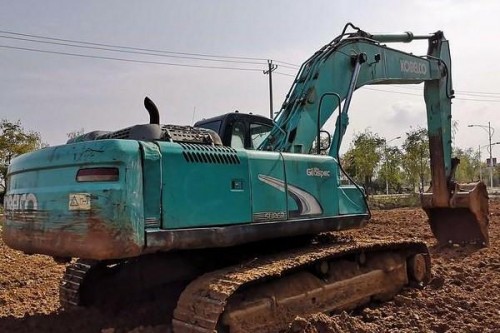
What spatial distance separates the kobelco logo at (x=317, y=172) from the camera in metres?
5.42

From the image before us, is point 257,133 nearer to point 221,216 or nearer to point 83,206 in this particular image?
point 221,216

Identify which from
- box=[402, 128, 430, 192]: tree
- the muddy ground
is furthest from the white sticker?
box=[402, 128, 430, 192]: tree

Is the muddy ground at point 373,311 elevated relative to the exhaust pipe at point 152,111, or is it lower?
lower

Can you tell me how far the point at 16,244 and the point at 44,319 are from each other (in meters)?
1.21

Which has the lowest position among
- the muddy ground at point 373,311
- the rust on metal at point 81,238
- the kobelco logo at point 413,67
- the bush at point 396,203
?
the muddy ground at point 373,311

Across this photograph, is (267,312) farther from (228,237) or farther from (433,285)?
(433,285)

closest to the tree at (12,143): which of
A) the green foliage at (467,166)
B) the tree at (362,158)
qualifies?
the tree at (362,158)

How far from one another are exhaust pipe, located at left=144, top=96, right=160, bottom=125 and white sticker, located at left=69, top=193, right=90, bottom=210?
3.37ft

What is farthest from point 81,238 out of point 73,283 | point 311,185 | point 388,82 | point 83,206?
point 388,82

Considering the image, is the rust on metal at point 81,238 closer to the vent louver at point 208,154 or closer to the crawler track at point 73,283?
the vent louver at point 208,154

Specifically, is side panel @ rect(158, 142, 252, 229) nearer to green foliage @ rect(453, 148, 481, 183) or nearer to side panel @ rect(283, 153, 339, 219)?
side panel @ rect(283, 153, 339, 219)

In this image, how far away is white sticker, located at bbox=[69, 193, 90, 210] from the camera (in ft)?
12.8


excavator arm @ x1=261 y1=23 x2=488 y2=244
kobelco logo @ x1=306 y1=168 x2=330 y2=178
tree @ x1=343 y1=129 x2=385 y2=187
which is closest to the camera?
kobelco logo @ x1=306 y1=168 x2=330 y2=178

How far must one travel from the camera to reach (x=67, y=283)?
5.72 m
